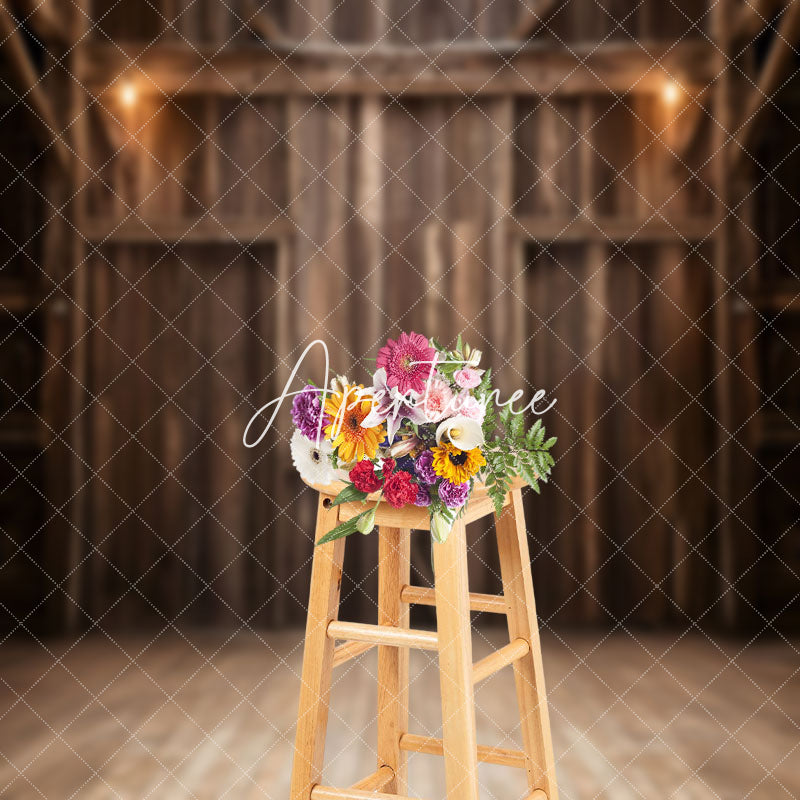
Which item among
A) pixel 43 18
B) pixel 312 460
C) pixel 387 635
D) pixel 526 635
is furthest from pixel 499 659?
pixel 43 18

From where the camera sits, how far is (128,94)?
3.16 m

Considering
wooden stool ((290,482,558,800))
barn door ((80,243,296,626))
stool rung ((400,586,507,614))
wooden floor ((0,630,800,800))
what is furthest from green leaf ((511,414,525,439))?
barn door ((80,243,296,626))

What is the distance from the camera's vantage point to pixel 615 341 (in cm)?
321

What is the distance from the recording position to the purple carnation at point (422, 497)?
53.9 inches

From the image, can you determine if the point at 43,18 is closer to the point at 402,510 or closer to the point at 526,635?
the point at 402,510

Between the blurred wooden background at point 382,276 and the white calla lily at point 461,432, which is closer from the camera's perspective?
the white calla lily at point 461,432

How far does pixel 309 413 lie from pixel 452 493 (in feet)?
0.90

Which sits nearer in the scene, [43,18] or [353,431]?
[353,431]

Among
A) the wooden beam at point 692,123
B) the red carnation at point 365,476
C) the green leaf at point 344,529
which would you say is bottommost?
the green leaf at point 344,529

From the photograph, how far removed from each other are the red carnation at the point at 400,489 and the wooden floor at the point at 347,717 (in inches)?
39.2

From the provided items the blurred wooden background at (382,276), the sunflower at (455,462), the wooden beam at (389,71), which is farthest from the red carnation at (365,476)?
the wooden beam at (389,71)

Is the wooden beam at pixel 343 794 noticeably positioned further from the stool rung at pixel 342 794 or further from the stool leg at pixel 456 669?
the stool leg at pixel 456 669

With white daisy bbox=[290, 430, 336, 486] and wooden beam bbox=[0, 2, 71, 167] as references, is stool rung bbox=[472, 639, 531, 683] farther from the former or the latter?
wooden beam bbox=[0, 2, 71, 167]

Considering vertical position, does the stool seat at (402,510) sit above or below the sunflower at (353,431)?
below
